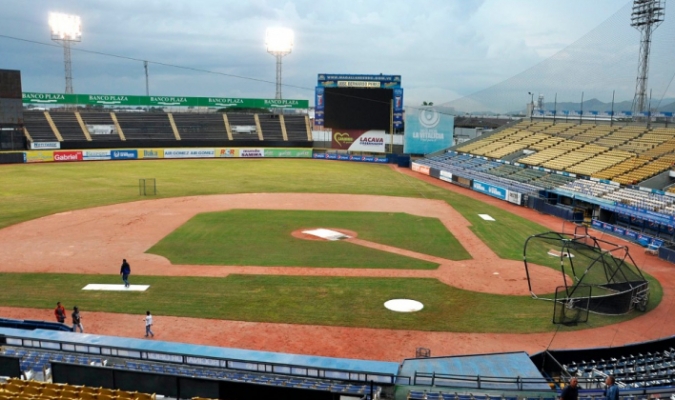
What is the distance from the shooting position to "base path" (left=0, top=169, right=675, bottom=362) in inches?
676

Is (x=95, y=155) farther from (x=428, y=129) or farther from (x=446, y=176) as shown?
(x=446, y=176)

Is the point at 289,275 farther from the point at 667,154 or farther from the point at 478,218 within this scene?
the point at 667,154

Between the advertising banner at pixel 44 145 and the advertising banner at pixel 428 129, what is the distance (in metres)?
54.7

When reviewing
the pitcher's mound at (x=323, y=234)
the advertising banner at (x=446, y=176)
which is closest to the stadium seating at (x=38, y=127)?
the advertising banner at (x=446, y=176)

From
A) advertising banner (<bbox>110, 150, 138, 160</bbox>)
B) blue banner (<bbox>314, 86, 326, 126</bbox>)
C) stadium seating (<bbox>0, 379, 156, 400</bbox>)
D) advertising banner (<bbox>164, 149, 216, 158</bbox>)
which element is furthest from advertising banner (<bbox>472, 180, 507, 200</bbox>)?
advertising banner (<bbox>110, 150, 138, 160</bbox>)

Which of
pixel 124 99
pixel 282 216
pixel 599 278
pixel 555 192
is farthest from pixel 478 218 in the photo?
pixel 124 99

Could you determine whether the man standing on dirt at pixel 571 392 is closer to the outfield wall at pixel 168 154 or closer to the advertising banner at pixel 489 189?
the advertising banner at pixel 489 189

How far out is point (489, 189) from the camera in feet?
167

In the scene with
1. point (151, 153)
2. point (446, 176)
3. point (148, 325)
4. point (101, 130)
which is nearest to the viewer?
point (148, 325)

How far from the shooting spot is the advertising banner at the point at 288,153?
85500 mm

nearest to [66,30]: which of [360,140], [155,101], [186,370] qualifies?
[155,101]

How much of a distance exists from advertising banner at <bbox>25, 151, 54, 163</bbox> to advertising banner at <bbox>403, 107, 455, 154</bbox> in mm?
54580

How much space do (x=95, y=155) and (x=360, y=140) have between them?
42.5m

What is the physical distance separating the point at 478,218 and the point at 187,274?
80.2 ft
